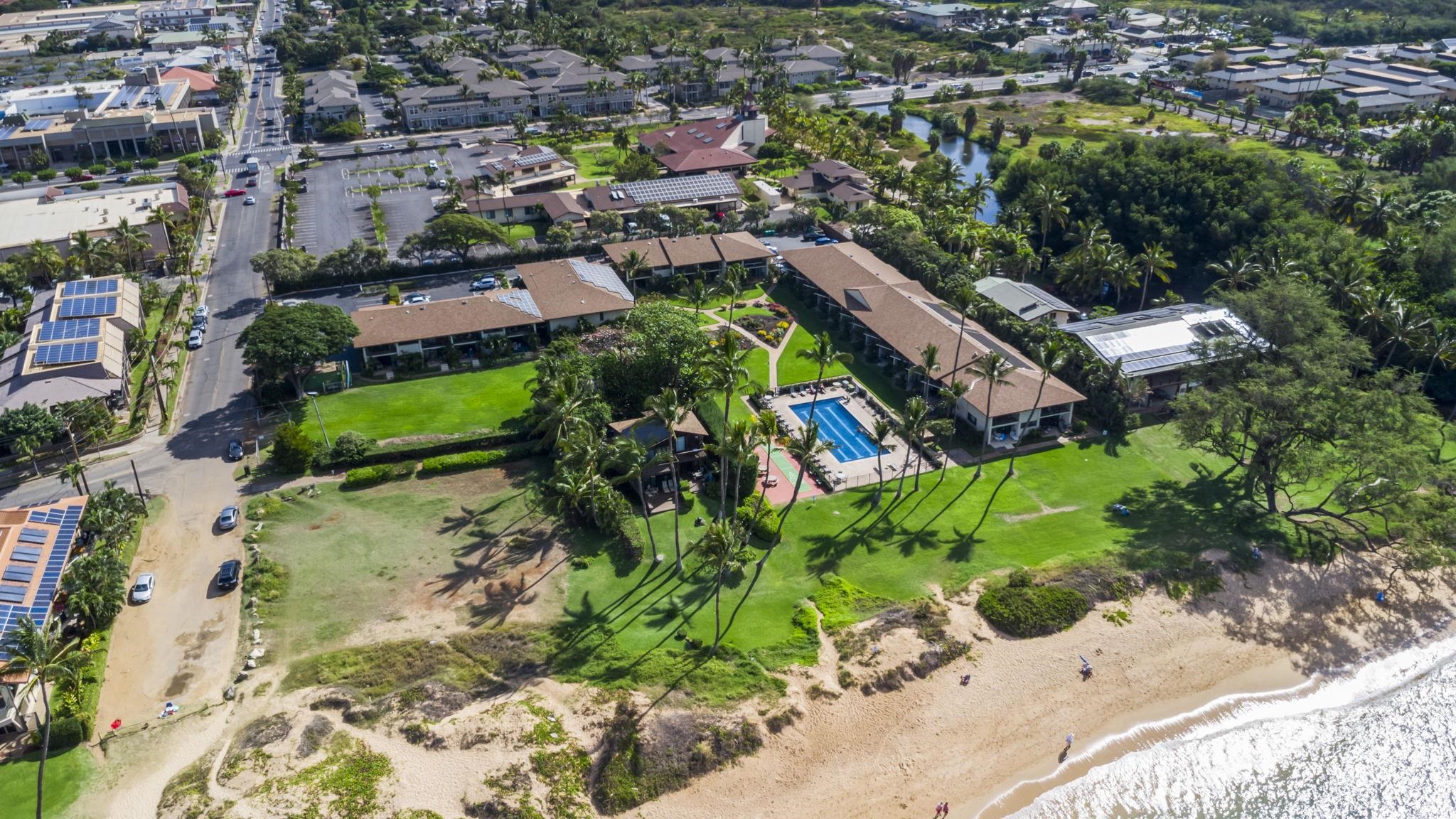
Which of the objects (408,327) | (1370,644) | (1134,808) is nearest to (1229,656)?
(1370,644)

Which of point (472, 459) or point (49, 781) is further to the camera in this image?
point (472, 459)

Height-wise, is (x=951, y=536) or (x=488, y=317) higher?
(x=488, y=317)

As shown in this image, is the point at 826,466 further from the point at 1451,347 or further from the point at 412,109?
the point at 412,109

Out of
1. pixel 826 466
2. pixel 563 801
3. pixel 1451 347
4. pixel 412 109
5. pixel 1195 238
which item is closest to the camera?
pixel 563 801

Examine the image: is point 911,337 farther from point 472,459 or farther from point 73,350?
point 73,350

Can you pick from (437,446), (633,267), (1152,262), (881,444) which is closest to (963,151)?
(1152,262)

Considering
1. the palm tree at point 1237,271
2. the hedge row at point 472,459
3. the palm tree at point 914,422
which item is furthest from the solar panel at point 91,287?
the palm tree at point 1237,271

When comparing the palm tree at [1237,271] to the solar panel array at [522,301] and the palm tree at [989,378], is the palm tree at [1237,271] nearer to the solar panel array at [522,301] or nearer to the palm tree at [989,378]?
the palm tree at [989,378]
